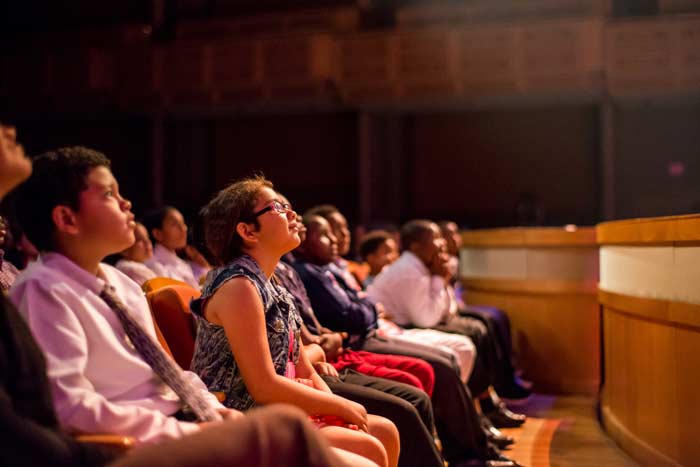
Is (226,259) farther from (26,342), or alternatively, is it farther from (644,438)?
(644,438)

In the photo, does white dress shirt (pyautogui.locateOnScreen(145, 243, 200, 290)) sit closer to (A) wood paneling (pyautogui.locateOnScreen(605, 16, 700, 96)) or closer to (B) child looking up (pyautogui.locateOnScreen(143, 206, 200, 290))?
(B) child looking up (pyautogui.locateOnScreen(143, 206, 200, 290))

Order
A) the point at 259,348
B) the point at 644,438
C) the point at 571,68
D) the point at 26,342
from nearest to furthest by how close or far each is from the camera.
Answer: the point at 26,342, the point at 259,348, the point at 644,438, the point at 571,68

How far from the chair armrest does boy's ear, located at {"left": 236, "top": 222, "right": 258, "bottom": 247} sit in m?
0.89

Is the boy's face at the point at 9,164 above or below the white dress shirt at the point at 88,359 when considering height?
above

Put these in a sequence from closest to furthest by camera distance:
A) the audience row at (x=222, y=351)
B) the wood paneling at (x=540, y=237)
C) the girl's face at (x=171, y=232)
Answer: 1. the audience row at (x=222, y=351)
2. the girl's face at (x=171, y=232)
3. the wood paneling at (x=540, y=237)

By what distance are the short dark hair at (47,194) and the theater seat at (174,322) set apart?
104cm

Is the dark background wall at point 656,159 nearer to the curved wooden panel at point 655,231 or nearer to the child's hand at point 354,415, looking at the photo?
the curved wooden panel at point 655,231

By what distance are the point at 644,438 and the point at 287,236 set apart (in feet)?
6.43

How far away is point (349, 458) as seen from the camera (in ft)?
5.84

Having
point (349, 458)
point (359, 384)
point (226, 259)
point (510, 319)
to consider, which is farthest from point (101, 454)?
point (510, 319)

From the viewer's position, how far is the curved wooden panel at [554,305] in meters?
5.27

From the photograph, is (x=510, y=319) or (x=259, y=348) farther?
(x=510, y=319)

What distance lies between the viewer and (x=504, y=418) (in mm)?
4410

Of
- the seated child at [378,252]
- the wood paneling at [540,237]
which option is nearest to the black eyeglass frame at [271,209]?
the seated child at [378,252]
